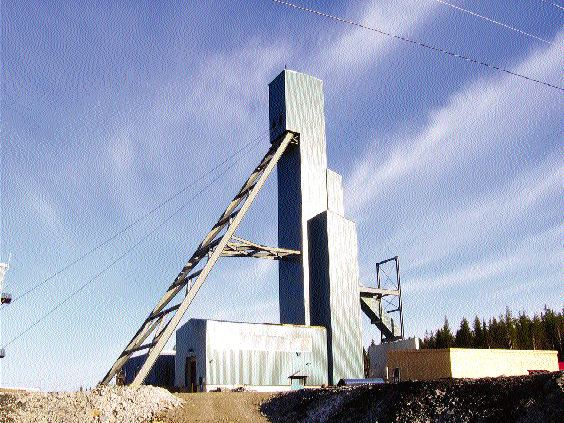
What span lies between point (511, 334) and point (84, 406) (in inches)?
2669

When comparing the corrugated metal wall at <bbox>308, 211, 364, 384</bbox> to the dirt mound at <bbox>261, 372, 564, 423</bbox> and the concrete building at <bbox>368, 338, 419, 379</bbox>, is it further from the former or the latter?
the dirt mound at <bbox>261, 372, 564, 423</bbox>

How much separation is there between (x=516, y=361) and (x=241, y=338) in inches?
654

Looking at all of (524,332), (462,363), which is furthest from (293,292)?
(524,332)

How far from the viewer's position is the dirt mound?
13281 mm

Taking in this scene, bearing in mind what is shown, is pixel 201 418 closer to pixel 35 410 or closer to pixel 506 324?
pixel 35 410

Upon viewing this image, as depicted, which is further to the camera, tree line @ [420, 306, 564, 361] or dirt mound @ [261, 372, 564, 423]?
tree line @ [420, 306, 564, 361]

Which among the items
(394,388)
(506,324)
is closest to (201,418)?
(394,388)

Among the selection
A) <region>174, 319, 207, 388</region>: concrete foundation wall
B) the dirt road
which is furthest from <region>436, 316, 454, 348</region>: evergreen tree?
the dirt road

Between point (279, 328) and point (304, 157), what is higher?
point (304, 157)

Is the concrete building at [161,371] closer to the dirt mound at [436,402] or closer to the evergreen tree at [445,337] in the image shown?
the dirt mound at [436,402]

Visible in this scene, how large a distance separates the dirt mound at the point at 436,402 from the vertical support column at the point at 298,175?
47.3 feet

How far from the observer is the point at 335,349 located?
33.9 m

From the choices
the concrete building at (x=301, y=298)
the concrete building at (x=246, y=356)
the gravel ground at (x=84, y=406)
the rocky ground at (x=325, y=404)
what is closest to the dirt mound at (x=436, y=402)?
the rocky ground at (x=325, y=404)

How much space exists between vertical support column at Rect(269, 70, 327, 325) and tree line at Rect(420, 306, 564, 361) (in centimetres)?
4456
